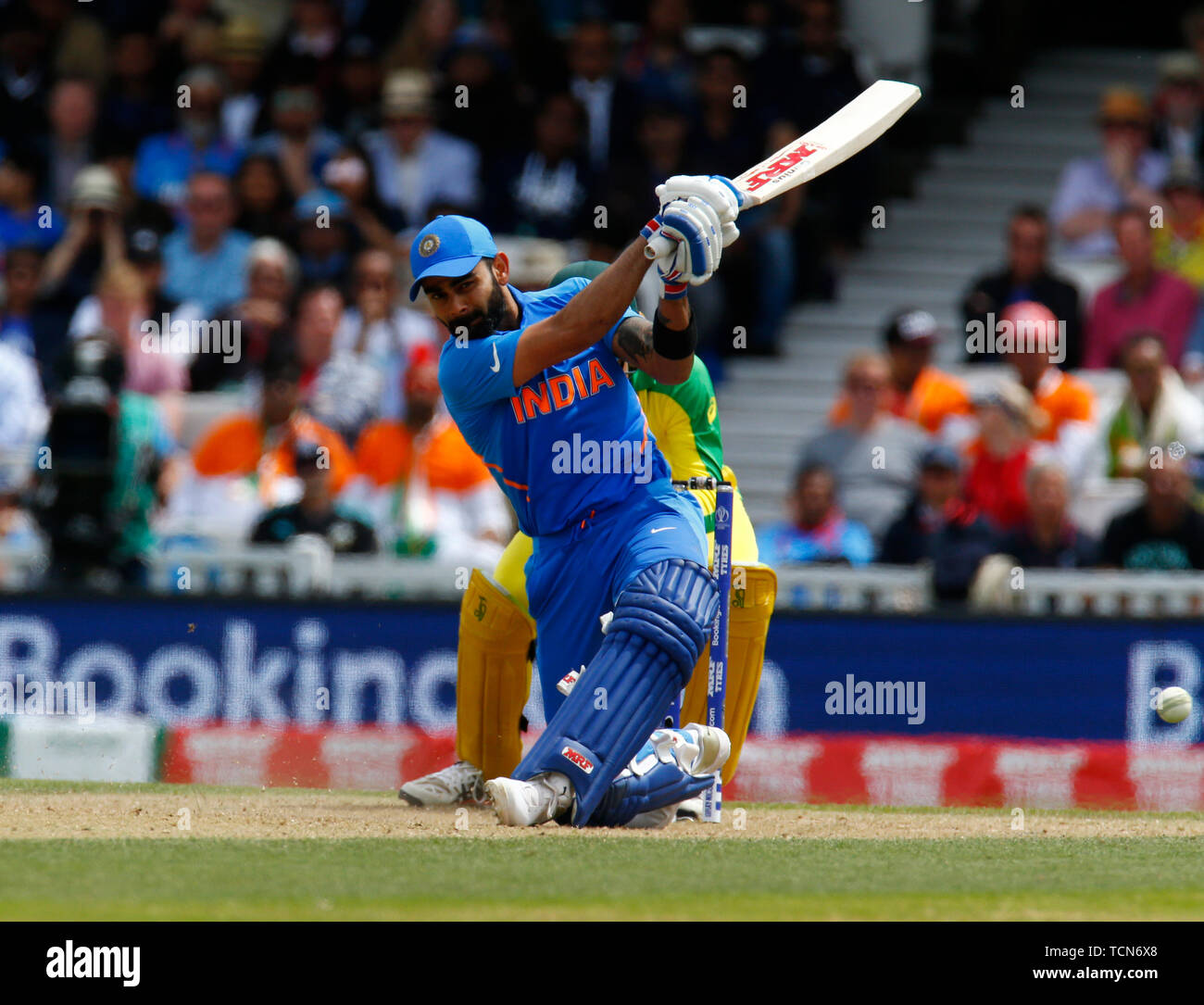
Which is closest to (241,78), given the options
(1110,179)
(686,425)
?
(1110,179)

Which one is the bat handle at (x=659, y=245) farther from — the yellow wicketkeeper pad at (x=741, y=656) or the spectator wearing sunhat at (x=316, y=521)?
the spectator wearing sunhat at (x=316, y=521)

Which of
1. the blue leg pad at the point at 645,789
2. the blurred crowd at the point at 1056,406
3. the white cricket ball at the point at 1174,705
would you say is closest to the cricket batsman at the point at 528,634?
the blue leg pad at the point at 645,789

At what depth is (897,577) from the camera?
10125mm

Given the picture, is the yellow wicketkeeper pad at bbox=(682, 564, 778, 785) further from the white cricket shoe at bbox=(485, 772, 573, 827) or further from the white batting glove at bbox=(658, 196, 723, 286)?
the white batting glove at bbox=(658, 196, 723, 286)

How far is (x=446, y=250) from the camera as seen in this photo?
6.90m

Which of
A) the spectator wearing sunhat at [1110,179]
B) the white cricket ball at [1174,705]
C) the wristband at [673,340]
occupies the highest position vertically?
the spectator wearing sunhat at [1110,179]

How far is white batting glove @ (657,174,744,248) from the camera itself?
6.38 metres

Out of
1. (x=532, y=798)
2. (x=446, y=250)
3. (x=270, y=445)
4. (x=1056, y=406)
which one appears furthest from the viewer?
(x=270, y=445)

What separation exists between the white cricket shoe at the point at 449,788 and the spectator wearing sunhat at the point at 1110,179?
682 cm

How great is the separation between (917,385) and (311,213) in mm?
4197

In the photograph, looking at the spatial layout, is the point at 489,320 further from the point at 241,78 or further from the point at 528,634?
the point at 241,78

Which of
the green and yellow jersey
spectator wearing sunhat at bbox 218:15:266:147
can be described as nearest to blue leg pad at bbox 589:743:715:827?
the green and yellow jersey

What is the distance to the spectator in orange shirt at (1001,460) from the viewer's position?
11016 mm

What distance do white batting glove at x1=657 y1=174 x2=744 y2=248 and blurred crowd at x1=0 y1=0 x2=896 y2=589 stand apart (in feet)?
15.6
